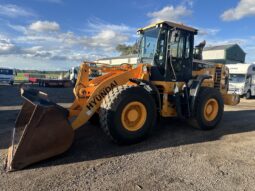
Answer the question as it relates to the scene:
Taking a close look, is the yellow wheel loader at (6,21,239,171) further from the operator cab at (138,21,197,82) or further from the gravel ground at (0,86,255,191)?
the gravel ground at (0,86,255,191)

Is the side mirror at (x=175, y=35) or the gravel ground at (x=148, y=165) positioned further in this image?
the side mirror at (x=175, y=35)

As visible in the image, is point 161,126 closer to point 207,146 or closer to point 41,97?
point 207,146

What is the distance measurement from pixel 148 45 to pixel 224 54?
33.2 metres

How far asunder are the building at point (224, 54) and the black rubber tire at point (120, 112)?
33.6 meters

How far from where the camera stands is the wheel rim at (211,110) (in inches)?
266

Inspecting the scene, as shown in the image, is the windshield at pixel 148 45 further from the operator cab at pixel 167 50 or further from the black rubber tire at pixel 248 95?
the black rubber tire at pixel 248 95

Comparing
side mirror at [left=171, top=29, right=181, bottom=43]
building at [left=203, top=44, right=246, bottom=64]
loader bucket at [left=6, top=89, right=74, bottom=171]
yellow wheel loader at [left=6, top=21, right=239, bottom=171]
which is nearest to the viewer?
loader bucket at [left=6, top=89, right=74, bottom=171]

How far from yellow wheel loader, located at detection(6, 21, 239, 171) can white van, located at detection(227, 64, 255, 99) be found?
12.3 metres

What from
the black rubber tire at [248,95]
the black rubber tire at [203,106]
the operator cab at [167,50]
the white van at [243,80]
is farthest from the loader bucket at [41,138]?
the black rubber tire at [248,95]

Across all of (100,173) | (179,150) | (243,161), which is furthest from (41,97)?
(243,161)

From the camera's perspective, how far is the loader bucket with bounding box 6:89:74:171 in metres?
4.00

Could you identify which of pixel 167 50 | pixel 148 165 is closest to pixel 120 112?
pixel 148 165

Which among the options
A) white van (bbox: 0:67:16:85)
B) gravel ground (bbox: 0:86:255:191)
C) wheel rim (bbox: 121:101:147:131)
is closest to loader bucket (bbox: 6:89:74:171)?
gravel ground (bbox: 0:86:255:191)

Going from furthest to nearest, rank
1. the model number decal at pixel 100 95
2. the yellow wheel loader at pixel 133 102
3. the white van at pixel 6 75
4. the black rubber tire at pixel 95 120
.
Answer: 1. the white van at pixel 6 75
2. the black rubber tire at pixel 95 120
3. the model number decal at pixel 100 95
4. the yellow wheel loader at pixel 133 102
